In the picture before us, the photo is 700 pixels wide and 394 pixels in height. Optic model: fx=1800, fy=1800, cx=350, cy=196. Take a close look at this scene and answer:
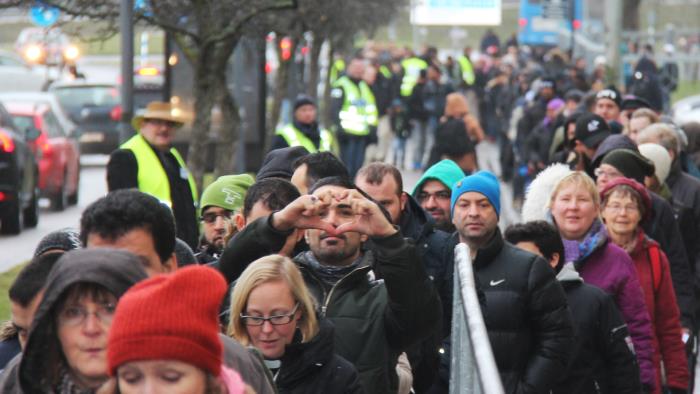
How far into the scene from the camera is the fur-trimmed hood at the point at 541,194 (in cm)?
930

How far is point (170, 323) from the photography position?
3.84m

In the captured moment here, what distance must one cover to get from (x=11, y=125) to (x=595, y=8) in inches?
1459

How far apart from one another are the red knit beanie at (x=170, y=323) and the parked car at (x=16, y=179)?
17778mm

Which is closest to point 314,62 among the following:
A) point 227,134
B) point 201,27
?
point 227,134

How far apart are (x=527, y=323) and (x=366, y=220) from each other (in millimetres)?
1734

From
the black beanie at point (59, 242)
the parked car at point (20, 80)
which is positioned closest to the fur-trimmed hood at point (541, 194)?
the black beanie at point (59, 242)

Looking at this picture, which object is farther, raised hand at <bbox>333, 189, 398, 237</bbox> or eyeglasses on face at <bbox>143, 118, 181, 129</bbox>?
eyeglasses on face at <bbox>143, 118, 181, 129</bbox>

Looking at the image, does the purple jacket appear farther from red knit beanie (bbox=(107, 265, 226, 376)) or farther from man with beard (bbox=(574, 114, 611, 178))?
man with beard (bbox=(574, 114, 611, 178))

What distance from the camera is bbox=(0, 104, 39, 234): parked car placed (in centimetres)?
2138

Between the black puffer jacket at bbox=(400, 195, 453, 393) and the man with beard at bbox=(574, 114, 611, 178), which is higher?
the man with beard at bbox=(574, 114, 611, 178)

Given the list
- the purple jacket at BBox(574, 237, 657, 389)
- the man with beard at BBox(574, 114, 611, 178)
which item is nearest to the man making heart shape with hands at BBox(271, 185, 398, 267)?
the purple jacket at BBox(574, 237, 657, 389)

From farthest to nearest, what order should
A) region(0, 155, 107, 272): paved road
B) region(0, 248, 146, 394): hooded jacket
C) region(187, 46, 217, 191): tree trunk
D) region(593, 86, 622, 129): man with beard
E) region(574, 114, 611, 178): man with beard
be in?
region(0, 155, 107, 272): paved road, region(187, 46, 217, 191): tree trunk, region(593, 86, 622, 129): man with beard, region(574, 114, 611, 178): man with beard, region(0, 248, 146, 394): hooded jacket

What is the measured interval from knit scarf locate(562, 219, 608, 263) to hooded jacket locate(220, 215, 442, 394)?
7.35 feet

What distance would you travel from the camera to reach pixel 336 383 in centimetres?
563
